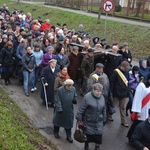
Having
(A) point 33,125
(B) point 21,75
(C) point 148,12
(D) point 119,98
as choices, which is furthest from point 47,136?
(C) point 148,12

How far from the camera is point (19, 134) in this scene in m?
7.01

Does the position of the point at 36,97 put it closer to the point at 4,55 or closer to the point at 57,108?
the point at 4,55

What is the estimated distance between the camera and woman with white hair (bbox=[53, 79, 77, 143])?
7.84 m

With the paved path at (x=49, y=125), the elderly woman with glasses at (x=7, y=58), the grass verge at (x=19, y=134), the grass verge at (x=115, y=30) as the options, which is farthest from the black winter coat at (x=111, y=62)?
the grass verge at (x=115, y=30)

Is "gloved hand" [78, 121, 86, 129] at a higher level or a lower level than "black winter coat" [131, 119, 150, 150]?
lower

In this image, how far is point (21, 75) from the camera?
12.1m

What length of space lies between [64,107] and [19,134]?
1.41 metres

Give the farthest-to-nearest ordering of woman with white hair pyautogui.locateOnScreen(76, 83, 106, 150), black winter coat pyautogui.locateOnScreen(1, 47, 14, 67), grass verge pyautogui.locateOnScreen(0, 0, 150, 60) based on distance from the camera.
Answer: grass verge pyautogui.locateOnScreen(0, 0, 150, 60)
black winter coat pyautogui.locateOnScreen(1, 47, 14, 67)
woman with white hair pyautogui.locateOnScreen(76, 83, 106, 150)

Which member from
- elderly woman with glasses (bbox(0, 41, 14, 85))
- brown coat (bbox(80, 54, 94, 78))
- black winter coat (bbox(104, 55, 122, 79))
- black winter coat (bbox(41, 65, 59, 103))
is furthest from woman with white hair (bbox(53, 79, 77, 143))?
elderly woman with glasses (bbox(0, 41, 14, 85))

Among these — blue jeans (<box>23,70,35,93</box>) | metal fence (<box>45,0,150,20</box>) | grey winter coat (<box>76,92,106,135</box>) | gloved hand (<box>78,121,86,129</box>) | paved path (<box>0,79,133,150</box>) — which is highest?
metal fence (<box>45,0,150,20</box>)

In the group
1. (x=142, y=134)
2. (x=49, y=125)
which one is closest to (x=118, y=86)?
(x=49, y=125)

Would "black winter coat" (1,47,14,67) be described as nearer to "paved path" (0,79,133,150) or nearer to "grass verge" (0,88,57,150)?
"paved path" (0,79,133,150)

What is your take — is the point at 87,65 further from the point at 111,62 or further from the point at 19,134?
the point at 19,134

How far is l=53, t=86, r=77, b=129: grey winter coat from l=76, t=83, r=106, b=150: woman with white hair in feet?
3.06
